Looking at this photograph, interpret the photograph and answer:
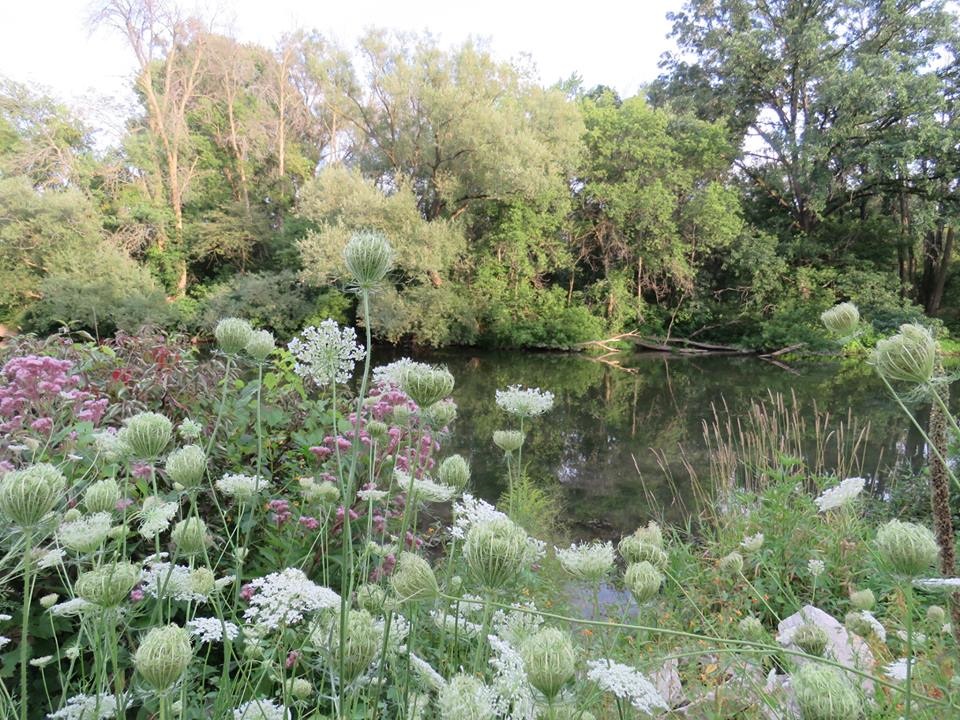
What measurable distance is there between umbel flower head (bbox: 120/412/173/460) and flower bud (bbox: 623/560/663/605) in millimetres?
757

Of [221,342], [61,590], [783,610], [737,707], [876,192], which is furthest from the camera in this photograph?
[876,192]

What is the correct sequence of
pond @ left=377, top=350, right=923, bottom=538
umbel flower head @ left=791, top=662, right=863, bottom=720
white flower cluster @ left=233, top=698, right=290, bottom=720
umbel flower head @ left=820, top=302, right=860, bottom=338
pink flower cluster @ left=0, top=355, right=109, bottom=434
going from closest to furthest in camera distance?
umbel flower head @ left=791, top=662, right=863, bottom=720
white flower cluster @ left=233, top=698, right=290, bottom=720
umbel flower head @ left=820, top=302, right=860, bottom=338
pink flower cluster @ left=0, top=355, right=109, bottom=434
pond @ left=377, top=350, right=923, bottom=538

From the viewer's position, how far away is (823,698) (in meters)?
0.55

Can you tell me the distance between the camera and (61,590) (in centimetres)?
175

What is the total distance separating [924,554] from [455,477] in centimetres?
77

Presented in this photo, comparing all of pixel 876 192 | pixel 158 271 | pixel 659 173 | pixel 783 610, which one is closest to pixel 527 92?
pixel 659 173

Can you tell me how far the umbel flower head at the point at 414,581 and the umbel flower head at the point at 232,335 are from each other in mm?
645

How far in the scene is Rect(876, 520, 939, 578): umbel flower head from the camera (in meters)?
0.65

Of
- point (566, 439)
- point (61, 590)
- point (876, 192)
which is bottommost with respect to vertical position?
point (566, 439)

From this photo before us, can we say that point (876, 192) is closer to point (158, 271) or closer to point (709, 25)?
point (709, 25)

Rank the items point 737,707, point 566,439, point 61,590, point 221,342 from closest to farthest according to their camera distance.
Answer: point 221,342 → point 737,707 → point 61,590 → point 566,439

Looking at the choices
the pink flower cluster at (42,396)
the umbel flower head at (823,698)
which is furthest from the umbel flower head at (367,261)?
the pink flower cluster at (42,396)

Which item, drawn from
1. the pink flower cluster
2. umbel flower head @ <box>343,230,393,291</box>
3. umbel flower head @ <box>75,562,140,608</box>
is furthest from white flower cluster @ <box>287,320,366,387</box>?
the pink flower cluster

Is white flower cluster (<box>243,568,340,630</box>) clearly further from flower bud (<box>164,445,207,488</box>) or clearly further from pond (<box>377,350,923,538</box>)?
pond (<box>377,350,923,538</box>)
